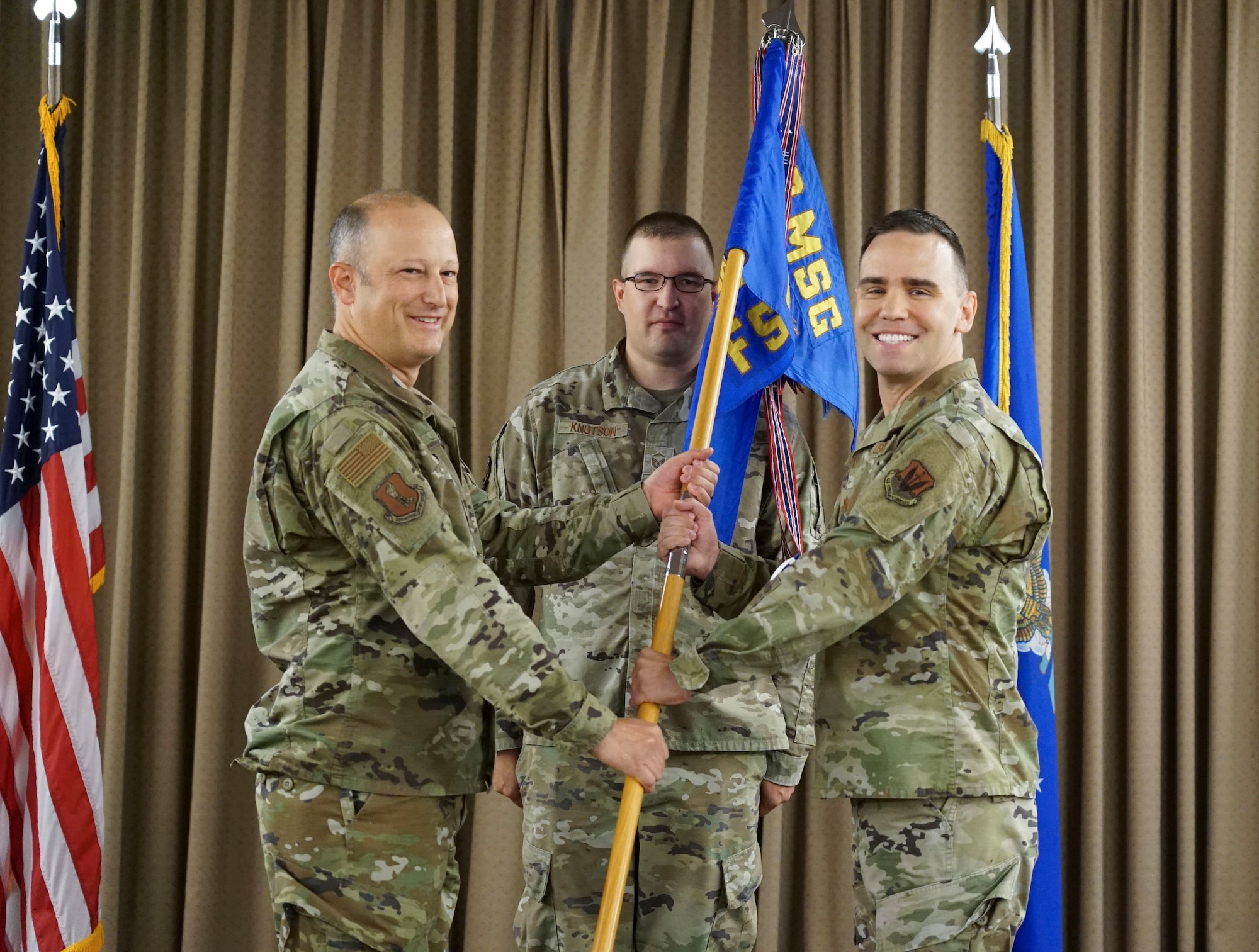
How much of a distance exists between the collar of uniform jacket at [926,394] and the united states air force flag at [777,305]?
1.14ft

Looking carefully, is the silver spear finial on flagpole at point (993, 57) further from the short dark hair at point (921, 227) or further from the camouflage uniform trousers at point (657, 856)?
the camouflage uniform trousers at point (657, 856)

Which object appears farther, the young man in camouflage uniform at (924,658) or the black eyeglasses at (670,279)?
the black eyeglasses at (670,279)

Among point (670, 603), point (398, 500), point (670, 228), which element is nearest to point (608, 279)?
point (670, 228)

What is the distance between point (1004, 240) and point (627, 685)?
1596 mm

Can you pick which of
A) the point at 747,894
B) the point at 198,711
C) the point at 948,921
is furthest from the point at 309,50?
the point at 948,921

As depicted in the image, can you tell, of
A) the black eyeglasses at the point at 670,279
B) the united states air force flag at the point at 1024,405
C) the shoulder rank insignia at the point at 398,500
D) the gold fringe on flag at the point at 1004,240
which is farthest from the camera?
the gold fringe on flag at the point at 1004,240

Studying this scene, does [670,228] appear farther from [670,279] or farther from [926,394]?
[926,394]

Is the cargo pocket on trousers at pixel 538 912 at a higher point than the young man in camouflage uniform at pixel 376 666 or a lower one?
lower

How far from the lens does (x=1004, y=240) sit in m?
3.27

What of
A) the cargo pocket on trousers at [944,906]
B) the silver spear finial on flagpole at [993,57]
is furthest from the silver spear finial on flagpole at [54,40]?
the cargo pocket on trousers at [944,906]

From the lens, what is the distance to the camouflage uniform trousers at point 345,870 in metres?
2.06

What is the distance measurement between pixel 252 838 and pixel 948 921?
8.08ft

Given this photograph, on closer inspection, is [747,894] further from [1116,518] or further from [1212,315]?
[1212,315]

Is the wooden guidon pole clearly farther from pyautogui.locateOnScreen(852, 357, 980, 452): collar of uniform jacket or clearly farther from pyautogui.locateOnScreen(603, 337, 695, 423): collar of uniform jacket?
pyautogui.locateOnScreen(852, 357, 980, 452): collar of uniform jacket
